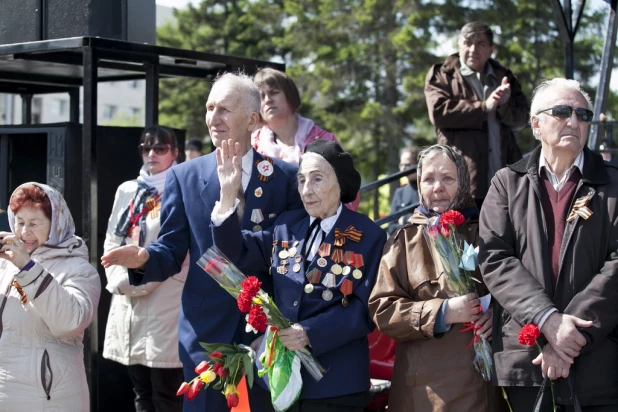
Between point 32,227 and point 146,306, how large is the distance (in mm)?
1272

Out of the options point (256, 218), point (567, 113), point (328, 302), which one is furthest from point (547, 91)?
point (256, 218)

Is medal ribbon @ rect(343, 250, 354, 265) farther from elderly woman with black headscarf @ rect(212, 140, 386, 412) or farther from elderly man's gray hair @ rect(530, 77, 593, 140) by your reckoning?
elderly man's gray hair @ rect(530, 77, 593, 140)

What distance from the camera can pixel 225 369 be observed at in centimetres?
377

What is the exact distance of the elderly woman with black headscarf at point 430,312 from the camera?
3.64 meters

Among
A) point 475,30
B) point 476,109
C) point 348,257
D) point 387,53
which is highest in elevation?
point 387,53

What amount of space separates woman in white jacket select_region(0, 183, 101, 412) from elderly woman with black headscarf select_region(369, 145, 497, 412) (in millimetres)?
1518

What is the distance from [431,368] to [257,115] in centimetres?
146

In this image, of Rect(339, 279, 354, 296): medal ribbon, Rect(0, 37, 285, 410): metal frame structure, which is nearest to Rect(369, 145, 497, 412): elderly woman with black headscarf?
Rect(339, 279, 354, 296): medal ribbon

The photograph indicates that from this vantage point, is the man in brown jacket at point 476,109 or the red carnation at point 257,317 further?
the man in brown jacket at point 476,109

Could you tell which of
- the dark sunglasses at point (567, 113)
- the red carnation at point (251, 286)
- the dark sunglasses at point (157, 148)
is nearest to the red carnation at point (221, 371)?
the red carnation at point (251, 286)

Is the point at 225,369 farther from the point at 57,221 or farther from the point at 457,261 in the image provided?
the point at 57,221

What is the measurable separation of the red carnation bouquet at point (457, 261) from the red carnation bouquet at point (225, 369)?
3.17 feet

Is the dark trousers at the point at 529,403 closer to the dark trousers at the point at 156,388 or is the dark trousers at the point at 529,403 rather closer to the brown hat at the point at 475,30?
the dark trousers at the point at 156,388

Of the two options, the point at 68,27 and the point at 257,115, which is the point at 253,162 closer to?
the point at 257,115
